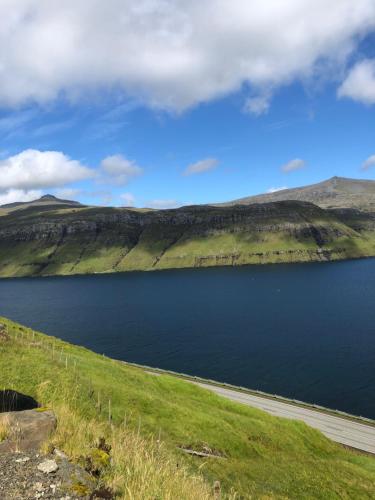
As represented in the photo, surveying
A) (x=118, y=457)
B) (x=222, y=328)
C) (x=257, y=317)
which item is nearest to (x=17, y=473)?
(x=118, y=457)

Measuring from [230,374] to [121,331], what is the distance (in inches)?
3185

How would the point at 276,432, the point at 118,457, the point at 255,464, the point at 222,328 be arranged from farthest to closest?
the point at 222,328
the point at 276,432
the point at 255,464
the point at 118,457

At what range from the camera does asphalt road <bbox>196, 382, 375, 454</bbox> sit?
69494mm

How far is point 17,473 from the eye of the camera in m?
10.3

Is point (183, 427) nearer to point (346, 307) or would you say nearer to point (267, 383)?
point (267, 383)

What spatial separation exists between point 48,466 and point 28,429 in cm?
280

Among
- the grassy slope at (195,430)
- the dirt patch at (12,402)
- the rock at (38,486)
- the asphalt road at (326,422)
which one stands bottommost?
the asphalt road at (326,422)

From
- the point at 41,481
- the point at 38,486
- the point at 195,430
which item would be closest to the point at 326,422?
the point at 195,430

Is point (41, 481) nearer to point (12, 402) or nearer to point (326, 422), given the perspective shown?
point (12, 402)

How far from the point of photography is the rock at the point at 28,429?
12.2m

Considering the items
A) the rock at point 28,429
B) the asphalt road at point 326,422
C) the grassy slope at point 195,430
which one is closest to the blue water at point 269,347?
the asphalt road at point 326,422

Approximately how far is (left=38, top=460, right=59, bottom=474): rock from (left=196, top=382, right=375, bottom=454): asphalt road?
2833 inches

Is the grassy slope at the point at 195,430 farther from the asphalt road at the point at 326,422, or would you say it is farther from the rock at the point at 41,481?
the asphalt road at the point at 326,422

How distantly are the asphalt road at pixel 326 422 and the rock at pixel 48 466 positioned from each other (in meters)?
71.9
